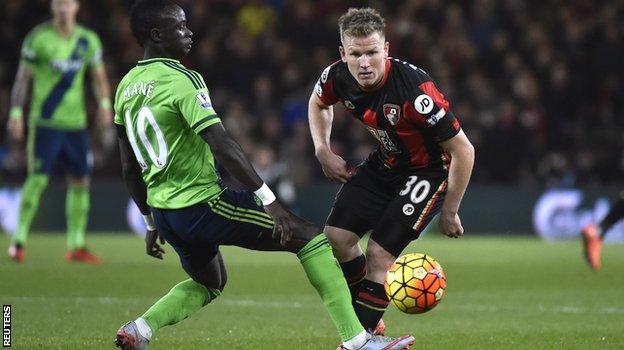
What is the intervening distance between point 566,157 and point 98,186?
7.34 meters

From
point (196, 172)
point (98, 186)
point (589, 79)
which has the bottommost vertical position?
point (98, 186)

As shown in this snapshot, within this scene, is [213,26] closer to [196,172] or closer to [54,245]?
[54,245]

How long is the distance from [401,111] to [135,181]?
1.53m

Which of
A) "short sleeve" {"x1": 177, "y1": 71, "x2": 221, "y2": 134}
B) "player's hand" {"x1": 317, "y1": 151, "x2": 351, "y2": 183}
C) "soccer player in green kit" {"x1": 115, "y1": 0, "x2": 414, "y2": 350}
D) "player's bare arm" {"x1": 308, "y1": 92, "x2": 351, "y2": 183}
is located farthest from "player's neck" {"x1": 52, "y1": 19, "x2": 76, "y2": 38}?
"short sleeve" {"x1": 177, "y1": 71, "x2": 221, "y2": 134}

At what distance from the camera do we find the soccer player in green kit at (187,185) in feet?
18.0

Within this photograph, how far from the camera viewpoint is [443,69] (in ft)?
59.0

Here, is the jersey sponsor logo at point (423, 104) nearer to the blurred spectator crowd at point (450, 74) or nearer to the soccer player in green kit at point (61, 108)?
the soccer player in green kit at point (61, 108)

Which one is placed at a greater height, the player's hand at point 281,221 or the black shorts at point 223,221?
the player's hand at point 281,221

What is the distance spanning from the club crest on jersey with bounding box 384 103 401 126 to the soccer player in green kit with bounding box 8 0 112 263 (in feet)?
19.0

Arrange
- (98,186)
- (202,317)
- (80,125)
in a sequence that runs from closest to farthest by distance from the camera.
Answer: (202,317)
(80,125)
(98,186)

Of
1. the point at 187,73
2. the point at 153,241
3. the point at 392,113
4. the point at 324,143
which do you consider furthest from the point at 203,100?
the point at 324,143

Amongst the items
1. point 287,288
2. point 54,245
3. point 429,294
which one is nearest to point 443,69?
point 54,245

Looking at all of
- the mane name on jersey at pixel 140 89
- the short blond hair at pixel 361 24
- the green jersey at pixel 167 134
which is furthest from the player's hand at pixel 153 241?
the short blond hair at pixel 361 24

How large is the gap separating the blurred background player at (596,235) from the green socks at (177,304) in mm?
6653
